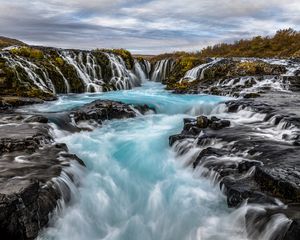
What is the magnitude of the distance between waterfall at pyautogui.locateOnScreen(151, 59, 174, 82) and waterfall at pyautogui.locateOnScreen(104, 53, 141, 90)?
17.2ft

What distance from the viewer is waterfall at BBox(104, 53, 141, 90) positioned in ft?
96.3

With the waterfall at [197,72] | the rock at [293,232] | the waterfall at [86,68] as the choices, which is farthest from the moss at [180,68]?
the rock at [293,232]

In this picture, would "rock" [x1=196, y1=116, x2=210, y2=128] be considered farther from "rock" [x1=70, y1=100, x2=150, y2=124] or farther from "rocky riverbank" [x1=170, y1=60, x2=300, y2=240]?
"rock" [x1=70, y1=100, x2=150, y2=124]

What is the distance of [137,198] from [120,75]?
22965 mm

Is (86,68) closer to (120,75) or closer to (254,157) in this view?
(120,75)

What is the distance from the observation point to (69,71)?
26109mm

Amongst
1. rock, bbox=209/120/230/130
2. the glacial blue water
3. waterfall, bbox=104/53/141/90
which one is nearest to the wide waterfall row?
waterfall, bbox=104/53/141/90

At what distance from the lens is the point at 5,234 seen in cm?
574

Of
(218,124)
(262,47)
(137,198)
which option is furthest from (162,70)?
(137,198)

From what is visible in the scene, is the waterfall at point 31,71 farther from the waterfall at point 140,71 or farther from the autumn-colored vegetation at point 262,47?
the autumn-colored vegetation at point 262,47

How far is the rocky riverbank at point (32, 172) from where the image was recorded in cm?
592

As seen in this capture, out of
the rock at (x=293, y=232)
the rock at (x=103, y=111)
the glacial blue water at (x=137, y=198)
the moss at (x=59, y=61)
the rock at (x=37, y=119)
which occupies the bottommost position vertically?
the glacial blue water at (x=137, y=198)

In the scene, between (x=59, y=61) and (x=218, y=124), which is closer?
(x=218, y=124)

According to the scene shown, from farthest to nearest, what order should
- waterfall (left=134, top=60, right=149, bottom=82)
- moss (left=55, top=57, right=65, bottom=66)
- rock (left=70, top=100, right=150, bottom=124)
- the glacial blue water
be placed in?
1. waterfall (left=134, top=60, right=149, bottom=82)
2. moss (left=55, top=57, right=65, bottom=66)
3. rock (left=70, top=100, right=150, bottom=124)
4. the glacial blue water
